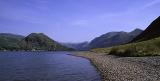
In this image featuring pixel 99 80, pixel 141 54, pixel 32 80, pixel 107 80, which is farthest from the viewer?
pixel 141 54

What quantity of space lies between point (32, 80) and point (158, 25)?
15806 centimetres

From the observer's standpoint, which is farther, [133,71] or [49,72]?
[49,72]

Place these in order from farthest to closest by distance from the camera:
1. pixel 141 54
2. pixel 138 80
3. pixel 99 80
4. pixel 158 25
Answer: pixel 158 25
pixel 141 54
pixel 99 80
pixel 138 80

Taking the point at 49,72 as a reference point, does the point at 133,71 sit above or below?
above

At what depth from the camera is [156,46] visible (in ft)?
278

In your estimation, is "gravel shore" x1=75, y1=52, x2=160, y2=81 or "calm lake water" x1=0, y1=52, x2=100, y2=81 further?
"calm lake water" x1=0, y1=52, x2=100, y2=81

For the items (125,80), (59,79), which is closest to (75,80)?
(59,79)

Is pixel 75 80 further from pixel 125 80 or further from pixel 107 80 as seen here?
pixel 125 80

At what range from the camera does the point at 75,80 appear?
42.9m

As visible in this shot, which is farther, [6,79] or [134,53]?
[134,53]

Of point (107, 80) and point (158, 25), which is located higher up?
point (158, 25)

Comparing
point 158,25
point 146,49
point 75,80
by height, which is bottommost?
point 75,80

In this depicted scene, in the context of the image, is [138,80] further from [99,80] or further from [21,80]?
[21,80]

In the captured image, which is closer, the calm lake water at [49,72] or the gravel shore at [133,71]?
the gravel shore at [133,71]
